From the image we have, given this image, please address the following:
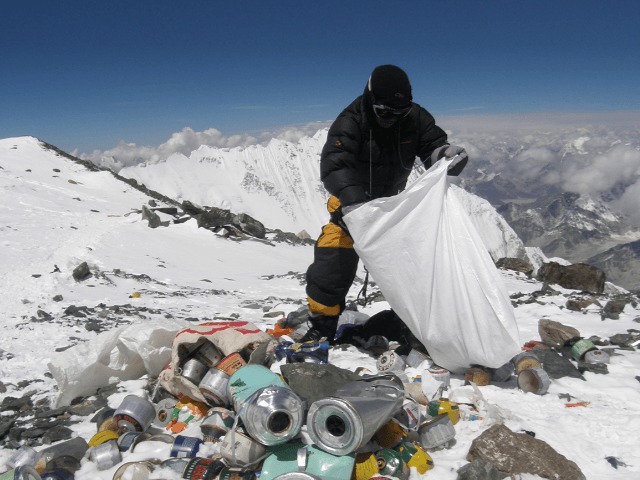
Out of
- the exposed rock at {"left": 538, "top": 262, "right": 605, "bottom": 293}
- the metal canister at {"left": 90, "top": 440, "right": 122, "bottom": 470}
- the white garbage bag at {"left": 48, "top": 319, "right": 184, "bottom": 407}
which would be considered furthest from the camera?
the exposed rock at {"left": 538, "top": 262, "right": 605, "bottom": 293}

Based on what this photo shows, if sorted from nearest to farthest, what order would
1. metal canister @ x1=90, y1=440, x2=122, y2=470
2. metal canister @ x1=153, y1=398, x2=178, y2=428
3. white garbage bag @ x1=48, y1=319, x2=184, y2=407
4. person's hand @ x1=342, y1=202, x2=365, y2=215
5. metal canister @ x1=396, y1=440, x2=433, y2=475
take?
metal canister @ x1=396, y1=440, x2=433, y2=475, metal canister @ x1=90, y1=440, x2=122, y2=470, metal canister @ x1=153, y1=398, x2=178, y2=428, white garbage bag @ x1=48, y1=319, x2=184, y2=407, person's hand @ x1=342, y1=202, x2=365, y2=215

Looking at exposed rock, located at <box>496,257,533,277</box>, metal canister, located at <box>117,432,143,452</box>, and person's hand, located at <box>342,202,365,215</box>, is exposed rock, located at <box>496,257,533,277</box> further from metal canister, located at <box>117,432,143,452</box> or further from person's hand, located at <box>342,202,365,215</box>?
metal canister, located at <box>117,432,143,452</box>

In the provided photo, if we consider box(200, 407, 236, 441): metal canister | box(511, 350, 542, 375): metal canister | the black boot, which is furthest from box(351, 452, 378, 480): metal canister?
the black boot

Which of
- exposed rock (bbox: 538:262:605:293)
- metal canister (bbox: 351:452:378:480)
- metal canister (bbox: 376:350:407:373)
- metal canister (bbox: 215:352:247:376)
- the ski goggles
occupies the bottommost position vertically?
exposed rock (bbox: 538:262:605:293)

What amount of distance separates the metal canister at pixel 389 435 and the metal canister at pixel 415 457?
4cm

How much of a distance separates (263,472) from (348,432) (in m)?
0.53

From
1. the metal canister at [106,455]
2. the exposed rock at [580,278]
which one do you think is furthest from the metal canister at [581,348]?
the exposed rock at [580,278]

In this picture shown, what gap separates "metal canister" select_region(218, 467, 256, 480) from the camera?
101 inches

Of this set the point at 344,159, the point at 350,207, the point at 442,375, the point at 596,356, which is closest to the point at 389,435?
the point at 442,375

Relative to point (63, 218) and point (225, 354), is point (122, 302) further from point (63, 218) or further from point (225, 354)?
point (63, 218)

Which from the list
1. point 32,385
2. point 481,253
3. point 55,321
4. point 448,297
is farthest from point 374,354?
point 55,321

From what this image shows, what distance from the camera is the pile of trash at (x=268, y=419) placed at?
259cm

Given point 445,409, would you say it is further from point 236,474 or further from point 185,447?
point 185,447

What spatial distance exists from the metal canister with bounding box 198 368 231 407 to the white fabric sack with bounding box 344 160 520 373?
1.59 metres
